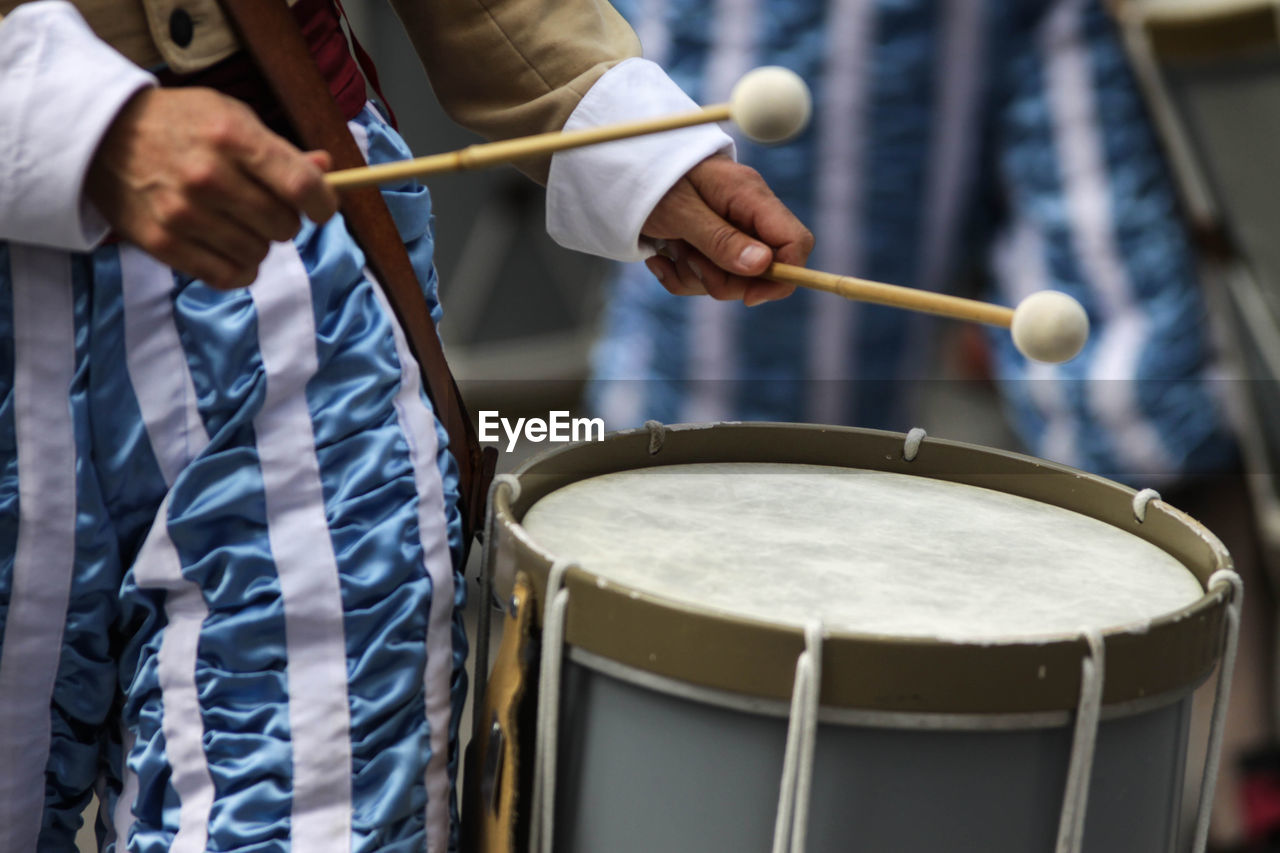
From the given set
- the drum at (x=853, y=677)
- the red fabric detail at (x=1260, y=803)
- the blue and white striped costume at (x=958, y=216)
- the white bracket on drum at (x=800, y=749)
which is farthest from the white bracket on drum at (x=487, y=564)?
the red fabric detail at (x=1260, y=803)

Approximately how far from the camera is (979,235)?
1.81 metres

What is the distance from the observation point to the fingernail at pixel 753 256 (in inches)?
40.1


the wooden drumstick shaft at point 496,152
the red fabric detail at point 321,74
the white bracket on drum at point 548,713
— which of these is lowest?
the white bracket on drum at point 548,713

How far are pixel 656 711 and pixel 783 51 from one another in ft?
3.44

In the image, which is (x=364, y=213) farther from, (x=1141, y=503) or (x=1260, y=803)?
(x=1260, y=803)

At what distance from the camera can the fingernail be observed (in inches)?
40.1

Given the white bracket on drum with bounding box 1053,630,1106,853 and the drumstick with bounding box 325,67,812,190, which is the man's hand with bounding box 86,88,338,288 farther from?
the white bracket on drum with bounding box 1053,630,1106,853

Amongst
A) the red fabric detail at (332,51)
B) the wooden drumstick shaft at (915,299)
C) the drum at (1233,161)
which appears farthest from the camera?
the drum at (1233,161)

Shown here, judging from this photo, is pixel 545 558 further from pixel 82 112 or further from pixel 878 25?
pixel 878 25

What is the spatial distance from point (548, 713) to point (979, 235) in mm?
1110

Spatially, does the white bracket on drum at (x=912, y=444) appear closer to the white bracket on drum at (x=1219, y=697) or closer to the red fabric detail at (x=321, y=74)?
the white bracket on drum at (x=1219, y=697)

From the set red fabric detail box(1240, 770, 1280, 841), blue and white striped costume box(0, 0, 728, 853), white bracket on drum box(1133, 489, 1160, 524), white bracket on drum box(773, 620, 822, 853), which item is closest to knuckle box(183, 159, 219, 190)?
blue and white striped costume box(0, 0, 728, 853)

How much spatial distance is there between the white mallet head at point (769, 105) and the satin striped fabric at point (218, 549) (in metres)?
0.26

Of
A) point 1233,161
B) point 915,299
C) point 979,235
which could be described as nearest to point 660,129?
point 915,299
